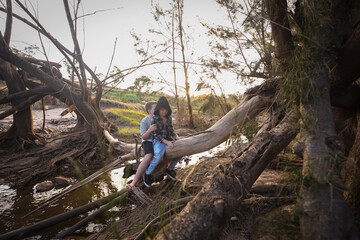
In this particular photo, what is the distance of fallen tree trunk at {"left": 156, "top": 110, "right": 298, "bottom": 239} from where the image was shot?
4.80ft

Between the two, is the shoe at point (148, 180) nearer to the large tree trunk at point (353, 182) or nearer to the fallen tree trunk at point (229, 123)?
the fallen tree trunk at point (229, 123)

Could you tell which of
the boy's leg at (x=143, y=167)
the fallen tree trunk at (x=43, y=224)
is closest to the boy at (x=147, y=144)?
the boy's leg at (x=143, y=167)

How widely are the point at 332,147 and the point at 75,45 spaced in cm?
528

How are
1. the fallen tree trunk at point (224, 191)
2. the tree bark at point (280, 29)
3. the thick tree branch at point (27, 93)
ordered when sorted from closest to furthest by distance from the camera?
the fallen tree trunk at point (224, 191)
the tree bark at point (280, 29)
the thick tree branch at point (27, 93)

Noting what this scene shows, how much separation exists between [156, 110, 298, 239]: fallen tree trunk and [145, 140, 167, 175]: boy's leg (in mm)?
1699

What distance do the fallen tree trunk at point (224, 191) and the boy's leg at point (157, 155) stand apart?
1.70 metres

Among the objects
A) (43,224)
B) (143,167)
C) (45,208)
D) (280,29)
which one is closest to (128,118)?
(45,208)

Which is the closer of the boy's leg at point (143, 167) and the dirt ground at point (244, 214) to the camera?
the dirt ground at point (244, 214)

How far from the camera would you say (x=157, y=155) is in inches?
138

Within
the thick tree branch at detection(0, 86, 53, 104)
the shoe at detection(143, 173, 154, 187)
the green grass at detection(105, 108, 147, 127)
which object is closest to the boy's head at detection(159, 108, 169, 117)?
the shoe at detection(143, 173, 154, 187)

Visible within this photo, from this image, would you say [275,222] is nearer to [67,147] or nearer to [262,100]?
[262,100]

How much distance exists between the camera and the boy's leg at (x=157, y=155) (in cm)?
347

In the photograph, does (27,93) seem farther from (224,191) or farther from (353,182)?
(353,182)

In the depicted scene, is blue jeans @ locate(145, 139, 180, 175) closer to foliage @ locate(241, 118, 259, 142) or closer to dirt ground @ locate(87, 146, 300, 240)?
dirt ground @ locate(87, 146, 300, 240)
